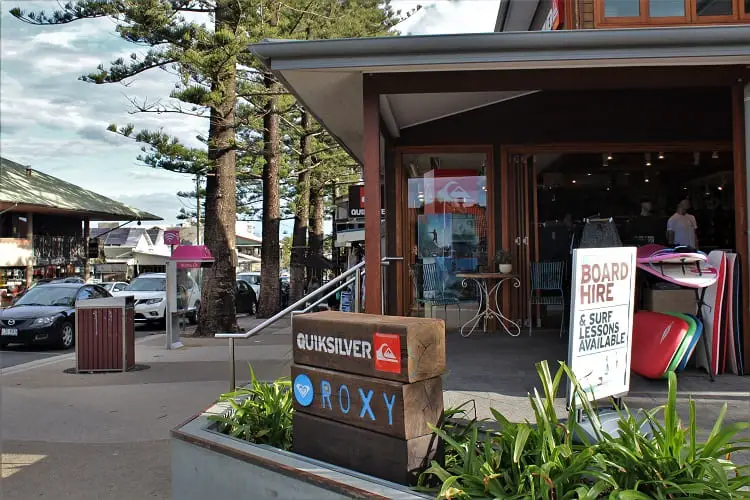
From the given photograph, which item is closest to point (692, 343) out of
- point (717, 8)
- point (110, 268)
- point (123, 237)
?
point (717, 8)

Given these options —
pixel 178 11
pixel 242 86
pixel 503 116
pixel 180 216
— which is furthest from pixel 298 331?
pixel 180 216

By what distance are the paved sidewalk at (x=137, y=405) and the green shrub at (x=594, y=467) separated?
41.9 inches

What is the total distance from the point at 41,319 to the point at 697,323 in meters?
12.6

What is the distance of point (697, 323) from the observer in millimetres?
5473

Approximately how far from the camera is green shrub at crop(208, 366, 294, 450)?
3.93 meters

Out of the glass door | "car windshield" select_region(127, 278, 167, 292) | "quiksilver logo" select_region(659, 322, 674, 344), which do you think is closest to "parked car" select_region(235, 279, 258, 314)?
"car windshield" select_region(127, 278, 167, 292)

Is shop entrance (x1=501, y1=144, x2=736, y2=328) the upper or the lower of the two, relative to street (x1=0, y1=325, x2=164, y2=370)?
upper

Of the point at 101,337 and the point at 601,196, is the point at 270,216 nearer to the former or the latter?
the point at 101,337

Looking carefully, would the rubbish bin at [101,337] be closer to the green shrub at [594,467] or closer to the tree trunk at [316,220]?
the green shrub at [594,467]

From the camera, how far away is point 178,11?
46.4 ft

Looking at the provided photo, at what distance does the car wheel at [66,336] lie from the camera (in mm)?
13469

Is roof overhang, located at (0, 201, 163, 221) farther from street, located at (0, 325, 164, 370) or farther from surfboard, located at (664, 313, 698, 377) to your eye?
surfboard, located at (664, 313, 698, 377)

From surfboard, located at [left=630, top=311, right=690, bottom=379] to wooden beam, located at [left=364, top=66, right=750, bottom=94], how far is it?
7.49ft

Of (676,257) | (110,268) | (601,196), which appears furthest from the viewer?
(110,268)
